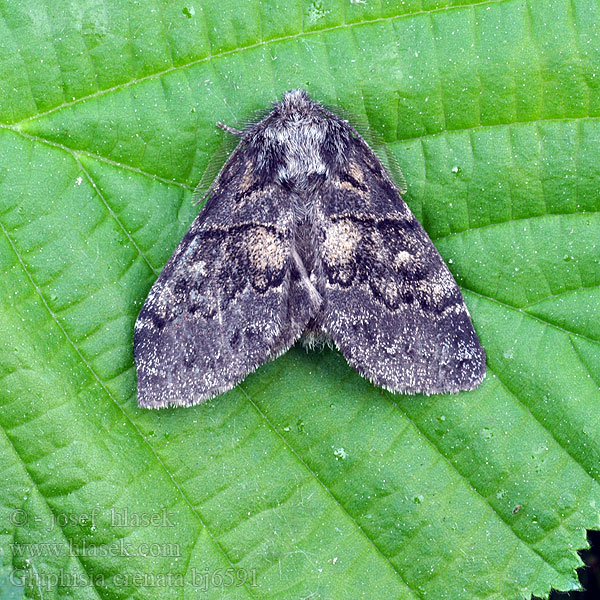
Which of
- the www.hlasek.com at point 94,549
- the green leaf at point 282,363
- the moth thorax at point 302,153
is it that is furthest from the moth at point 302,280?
the www.hlasek.com at point 94,549

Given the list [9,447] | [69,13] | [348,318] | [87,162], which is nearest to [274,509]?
[348,318]

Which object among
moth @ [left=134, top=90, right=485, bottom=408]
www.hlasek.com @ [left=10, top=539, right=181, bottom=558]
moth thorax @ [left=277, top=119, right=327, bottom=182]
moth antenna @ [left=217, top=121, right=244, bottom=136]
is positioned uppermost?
moth antenna @ [left=217, top=121, right=244, bottom=136]

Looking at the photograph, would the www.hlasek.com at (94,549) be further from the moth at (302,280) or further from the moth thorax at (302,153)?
the moth thorax at (302,153)

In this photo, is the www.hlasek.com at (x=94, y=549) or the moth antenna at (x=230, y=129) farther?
the moth antenna at (x=230, y=129)

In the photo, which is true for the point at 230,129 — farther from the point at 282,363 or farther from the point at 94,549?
the point at 94,549

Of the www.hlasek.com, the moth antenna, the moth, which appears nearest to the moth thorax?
the moth

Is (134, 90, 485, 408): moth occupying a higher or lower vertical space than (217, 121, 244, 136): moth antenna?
lower

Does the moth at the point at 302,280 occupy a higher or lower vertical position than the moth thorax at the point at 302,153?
lower

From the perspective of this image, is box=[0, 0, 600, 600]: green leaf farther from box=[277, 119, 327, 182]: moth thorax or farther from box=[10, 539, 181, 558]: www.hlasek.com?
box=[277, 119, 327, 182]: moth thorax
